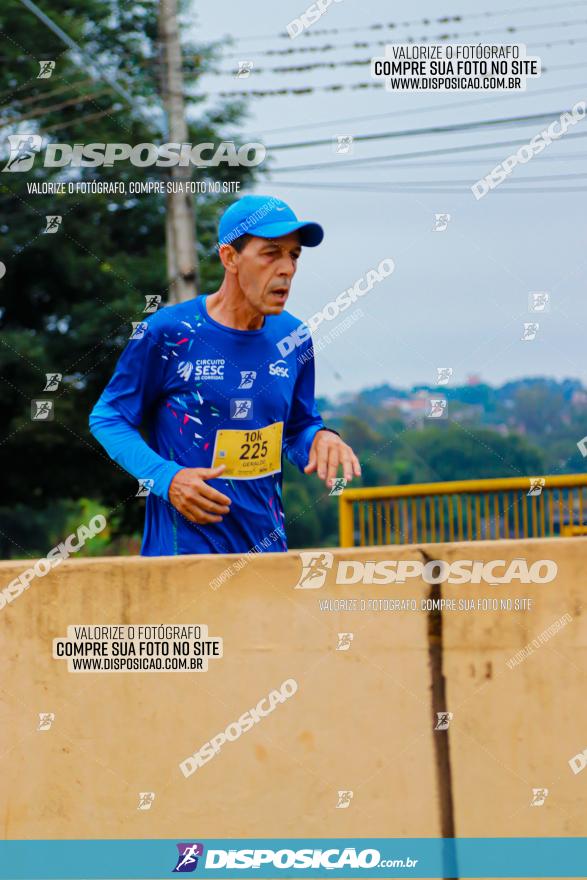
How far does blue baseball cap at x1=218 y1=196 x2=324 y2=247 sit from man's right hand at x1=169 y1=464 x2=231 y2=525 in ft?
2.92

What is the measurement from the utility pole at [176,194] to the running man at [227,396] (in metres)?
13.5

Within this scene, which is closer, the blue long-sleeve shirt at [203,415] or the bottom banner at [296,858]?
the bottom banner at [296,858]

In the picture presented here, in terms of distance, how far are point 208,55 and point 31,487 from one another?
10.5 metres

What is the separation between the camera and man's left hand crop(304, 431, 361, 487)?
185 inches

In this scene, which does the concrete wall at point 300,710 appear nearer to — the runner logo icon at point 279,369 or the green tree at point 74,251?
the runner logo icon at point 279,369

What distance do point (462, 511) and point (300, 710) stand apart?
513 centimetres

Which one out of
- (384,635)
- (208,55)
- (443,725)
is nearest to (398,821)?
(443,725)

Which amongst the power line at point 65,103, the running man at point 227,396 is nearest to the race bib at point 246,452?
the running man at point 227,396

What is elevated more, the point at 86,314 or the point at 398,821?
the point at 86,314

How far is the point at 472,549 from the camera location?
12.6ft

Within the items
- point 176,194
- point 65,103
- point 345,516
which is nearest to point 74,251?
point 65,103

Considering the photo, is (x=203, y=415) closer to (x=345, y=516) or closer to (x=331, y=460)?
(x=331, y=460)

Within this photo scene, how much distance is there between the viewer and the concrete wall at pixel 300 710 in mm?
3777

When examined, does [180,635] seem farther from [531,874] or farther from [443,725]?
[531,874]
